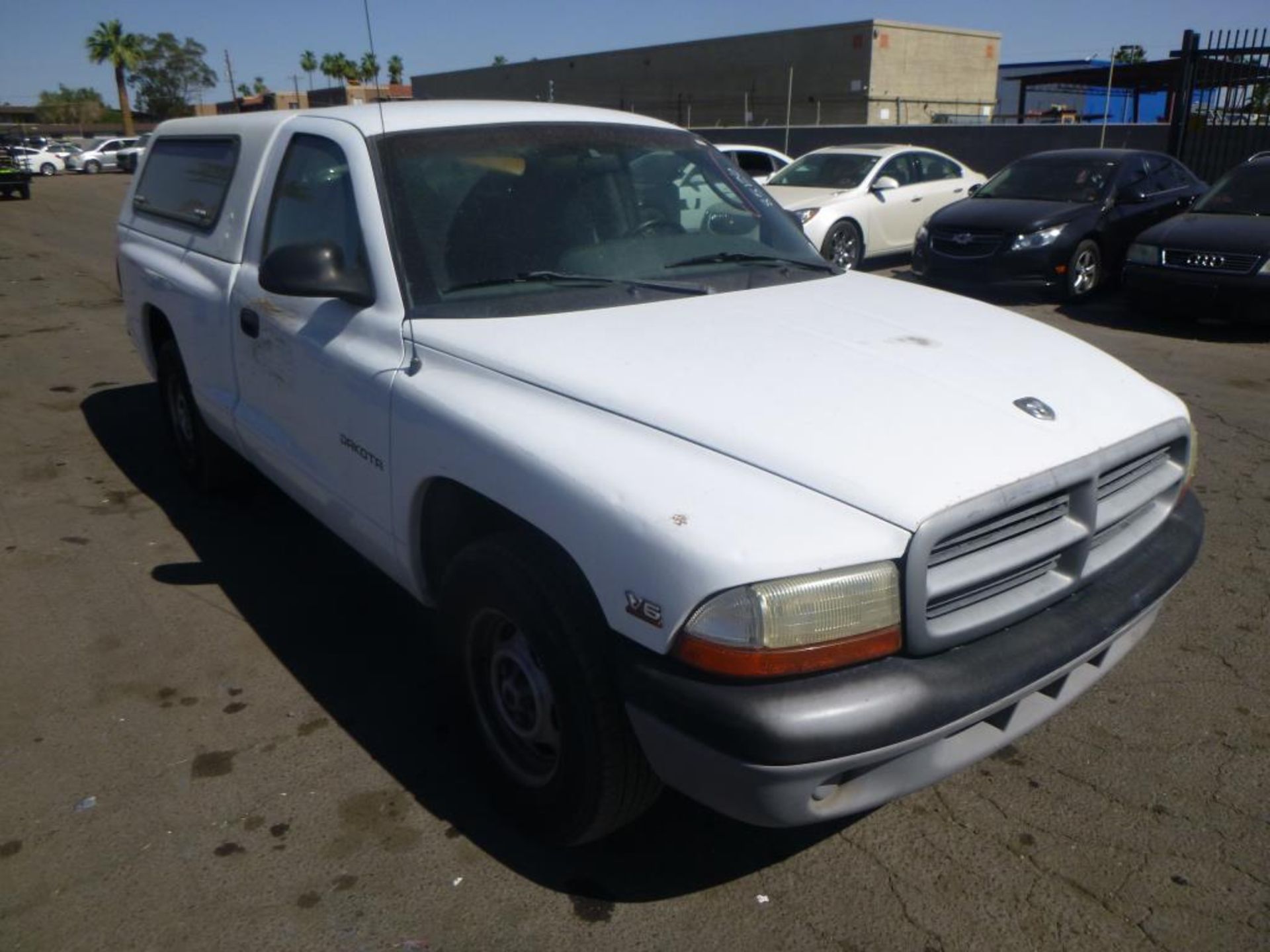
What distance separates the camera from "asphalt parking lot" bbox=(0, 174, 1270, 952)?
104 inches

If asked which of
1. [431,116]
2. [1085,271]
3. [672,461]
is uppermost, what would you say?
[431,116]

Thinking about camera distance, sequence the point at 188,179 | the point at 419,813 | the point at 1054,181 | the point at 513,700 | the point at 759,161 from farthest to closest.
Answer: the point at 759,161
the point at 1054,181
the point at 188,179
the point at 419,813
the point at 513,700

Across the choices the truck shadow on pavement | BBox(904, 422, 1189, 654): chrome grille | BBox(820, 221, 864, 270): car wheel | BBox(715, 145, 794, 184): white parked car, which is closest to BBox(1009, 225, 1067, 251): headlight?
BBox(820, 221, 864, 270): car wheel

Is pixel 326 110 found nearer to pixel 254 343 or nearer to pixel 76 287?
pixel 254 343

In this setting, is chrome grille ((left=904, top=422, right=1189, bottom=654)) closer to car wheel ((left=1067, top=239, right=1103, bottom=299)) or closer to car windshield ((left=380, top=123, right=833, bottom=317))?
car windshield ((left=380, top=123, right=833, bottom=317))

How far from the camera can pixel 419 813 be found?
3049mm

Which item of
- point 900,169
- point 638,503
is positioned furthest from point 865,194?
point 638,503

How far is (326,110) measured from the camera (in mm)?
4090

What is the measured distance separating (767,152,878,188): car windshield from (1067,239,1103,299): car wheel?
120 inches

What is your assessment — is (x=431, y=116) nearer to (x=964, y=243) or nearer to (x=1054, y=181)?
(x=964, y=243)

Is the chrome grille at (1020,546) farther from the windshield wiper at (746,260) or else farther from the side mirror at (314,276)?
the side mirror at (314,276)

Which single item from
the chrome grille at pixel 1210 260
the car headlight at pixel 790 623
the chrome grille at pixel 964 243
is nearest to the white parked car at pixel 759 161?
the chrome grille at pixel 964 243

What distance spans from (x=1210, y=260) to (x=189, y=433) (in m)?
8.46

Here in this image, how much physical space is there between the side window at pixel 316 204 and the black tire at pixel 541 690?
47.2 inches
